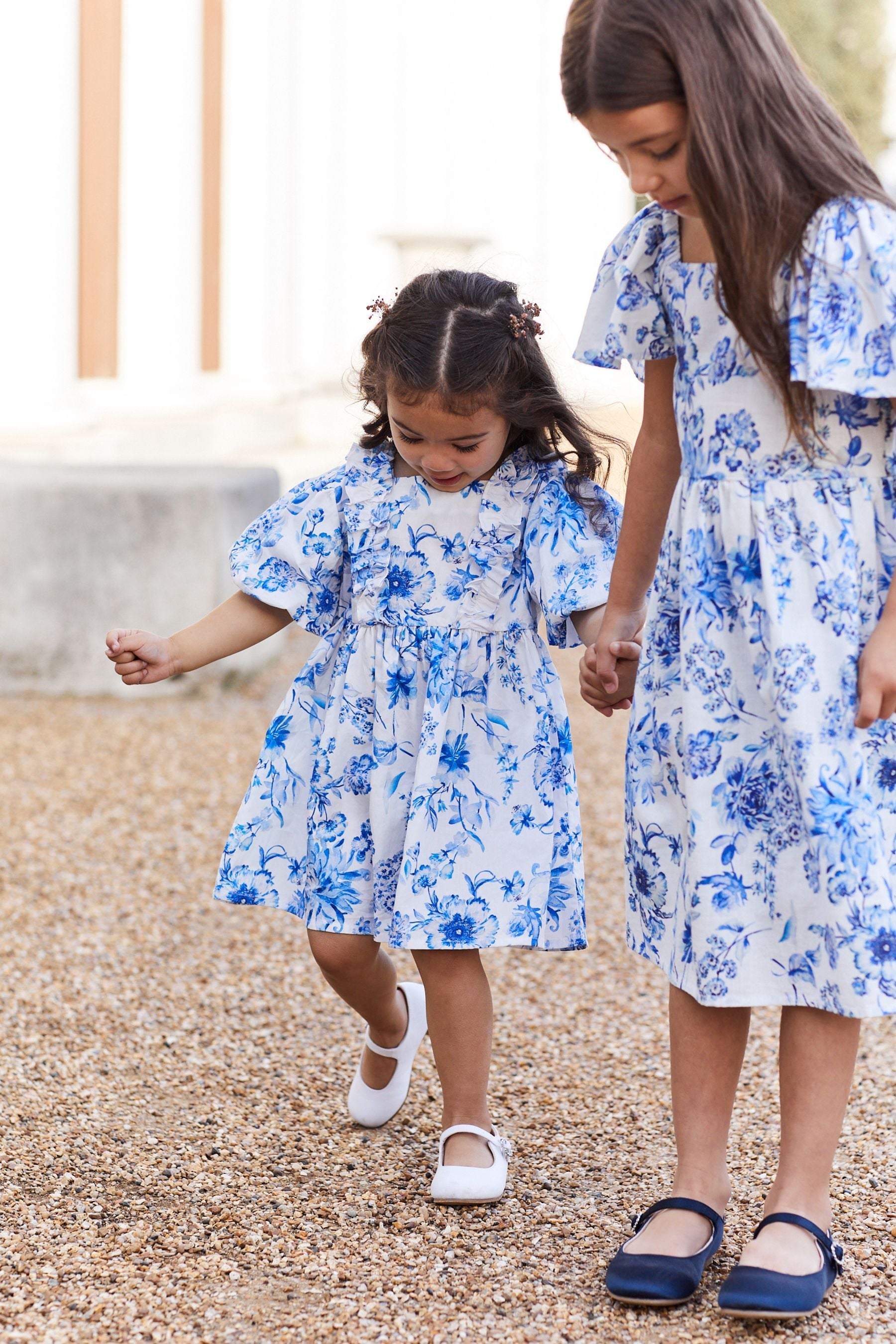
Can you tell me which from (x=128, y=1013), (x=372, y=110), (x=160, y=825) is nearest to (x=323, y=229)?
(x=372, y=110)

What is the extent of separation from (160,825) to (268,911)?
706 mm

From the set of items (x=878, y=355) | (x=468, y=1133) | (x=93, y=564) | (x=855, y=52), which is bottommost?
(x=93, y=564)

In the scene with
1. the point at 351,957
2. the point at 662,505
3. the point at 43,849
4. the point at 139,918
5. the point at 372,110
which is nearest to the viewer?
the point at 662,505

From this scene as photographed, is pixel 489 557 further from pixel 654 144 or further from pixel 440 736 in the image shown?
pixel 654 144

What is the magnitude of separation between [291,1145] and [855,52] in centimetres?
2360

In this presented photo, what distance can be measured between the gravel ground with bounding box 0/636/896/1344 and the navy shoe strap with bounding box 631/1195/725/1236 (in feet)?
0.24

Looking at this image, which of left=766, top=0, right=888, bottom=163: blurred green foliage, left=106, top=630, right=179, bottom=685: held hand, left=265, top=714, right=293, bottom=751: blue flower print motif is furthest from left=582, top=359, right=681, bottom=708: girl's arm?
left=766, top=0, right=888, bottom=163: blurred green foliage

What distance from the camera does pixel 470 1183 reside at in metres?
1.97

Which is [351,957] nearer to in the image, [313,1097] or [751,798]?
[313,1097]

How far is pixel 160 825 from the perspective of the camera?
12.6 ft

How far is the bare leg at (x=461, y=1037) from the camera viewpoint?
1.99m

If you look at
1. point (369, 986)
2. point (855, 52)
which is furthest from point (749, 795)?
point (855, 52)

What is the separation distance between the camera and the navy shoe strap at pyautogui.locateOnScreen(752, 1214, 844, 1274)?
1688 mm

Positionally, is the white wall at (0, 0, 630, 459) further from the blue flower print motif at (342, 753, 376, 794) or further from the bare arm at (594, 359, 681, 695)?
the bare arm at (594, 359, 681, 695)
